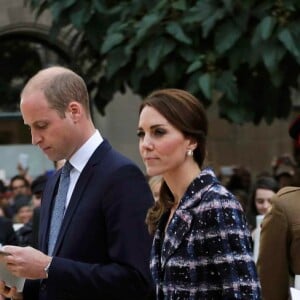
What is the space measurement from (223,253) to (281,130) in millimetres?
14602

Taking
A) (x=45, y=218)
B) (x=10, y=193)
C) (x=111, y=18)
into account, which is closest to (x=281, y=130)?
(x=10, y=193)

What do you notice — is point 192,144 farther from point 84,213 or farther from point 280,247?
point 280,247

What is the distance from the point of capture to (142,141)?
3562 millimetres

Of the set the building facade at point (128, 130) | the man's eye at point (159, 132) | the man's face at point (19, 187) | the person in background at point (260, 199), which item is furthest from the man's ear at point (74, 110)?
the building facade at point (128, 130)

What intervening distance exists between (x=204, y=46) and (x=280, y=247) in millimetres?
6014

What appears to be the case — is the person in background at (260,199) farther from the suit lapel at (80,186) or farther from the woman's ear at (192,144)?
the woman's ear at (192,144)

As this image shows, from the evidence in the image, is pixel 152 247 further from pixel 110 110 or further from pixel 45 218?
pixel 110 110

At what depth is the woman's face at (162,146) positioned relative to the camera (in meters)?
3.52

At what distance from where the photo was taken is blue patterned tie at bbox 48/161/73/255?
4063mm

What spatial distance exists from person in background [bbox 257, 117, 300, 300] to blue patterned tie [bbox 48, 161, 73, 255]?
914mm

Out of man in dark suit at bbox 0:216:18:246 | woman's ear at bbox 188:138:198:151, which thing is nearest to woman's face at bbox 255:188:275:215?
man in dark suit at bbox 0:216:18:246

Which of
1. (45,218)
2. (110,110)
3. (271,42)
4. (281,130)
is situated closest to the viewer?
(45,218)

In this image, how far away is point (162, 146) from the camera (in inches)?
138

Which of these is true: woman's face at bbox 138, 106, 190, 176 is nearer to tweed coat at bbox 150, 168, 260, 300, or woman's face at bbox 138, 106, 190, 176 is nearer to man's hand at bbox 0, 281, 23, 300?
tweed coat at bbox 150, 168, 260, 300
